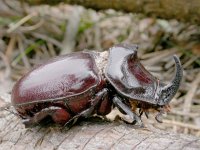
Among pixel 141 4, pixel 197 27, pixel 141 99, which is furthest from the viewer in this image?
pixel 197 27

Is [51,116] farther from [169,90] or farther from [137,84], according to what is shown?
[169,90]

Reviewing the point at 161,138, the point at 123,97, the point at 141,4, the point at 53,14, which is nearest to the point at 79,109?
the point at 123,97

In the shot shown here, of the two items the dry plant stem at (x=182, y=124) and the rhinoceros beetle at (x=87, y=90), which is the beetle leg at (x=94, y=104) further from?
the dry plant stem at (x=182, y=124)

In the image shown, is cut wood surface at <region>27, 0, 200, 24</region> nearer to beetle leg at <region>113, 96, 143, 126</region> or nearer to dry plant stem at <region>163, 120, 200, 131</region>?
dry plant stem at <region>163, 120, 200, 131</region>

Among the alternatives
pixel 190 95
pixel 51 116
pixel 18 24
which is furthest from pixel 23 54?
pixel 51 116

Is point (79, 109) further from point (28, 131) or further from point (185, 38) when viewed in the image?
point (185, 38)

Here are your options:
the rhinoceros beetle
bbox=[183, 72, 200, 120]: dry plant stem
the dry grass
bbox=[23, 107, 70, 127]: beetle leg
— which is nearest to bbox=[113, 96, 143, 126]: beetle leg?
the rhinoceros beetle
